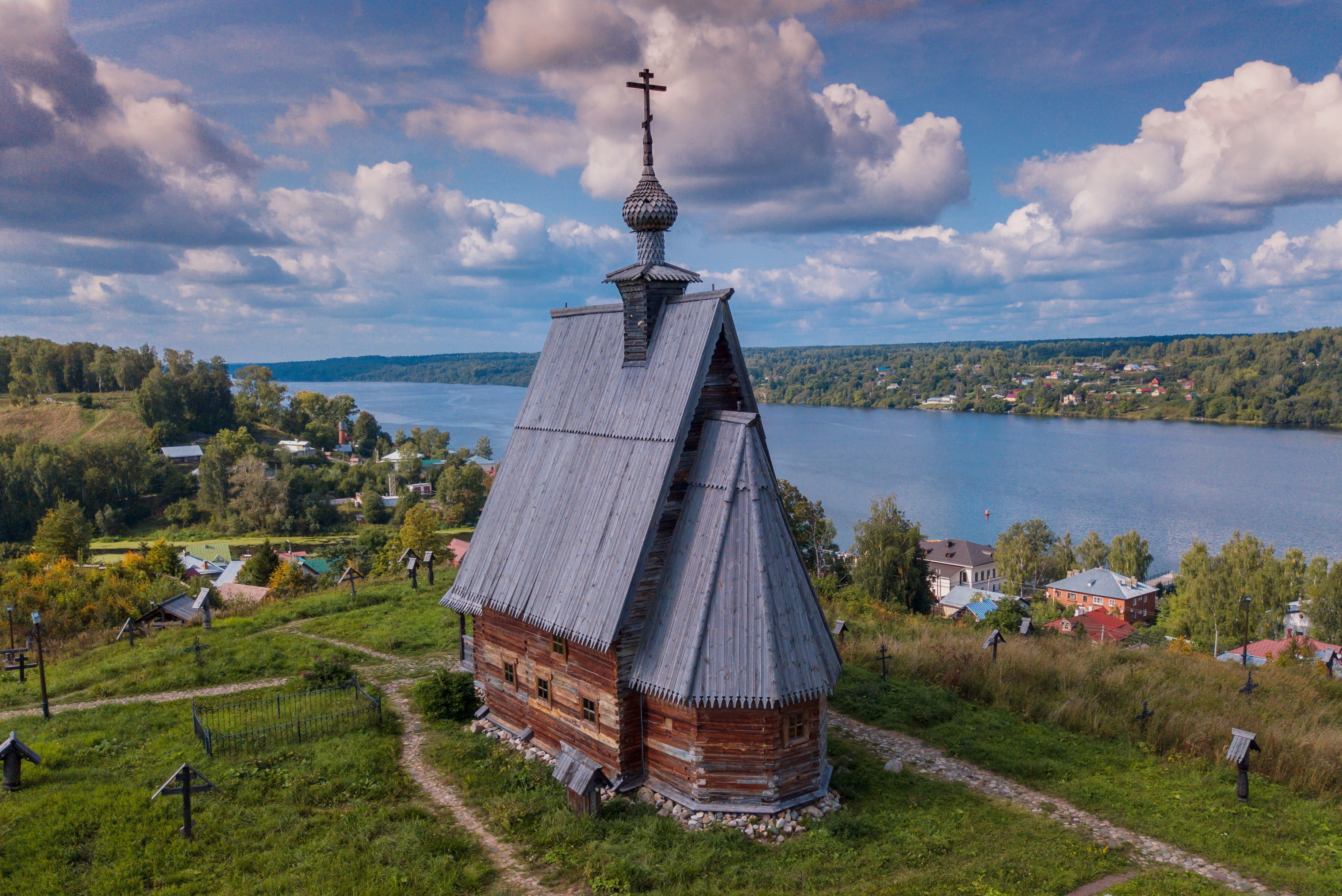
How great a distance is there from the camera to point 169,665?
2077cm

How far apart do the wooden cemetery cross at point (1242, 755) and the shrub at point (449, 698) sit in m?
14.9

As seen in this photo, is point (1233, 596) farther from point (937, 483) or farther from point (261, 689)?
point (261, 689)

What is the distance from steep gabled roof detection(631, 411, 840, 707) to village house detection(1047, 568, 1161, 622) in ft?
203

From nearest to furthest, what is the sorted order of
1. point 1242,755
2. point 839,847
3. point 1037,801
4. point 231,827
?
point 839,847 < point 231,827 < point 1242,755 < point 1037,801

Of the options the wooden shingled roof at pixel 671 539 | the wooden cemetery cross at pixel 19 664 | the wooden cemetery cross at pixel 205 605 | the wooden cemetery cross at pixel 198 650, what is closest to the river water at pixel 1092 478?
the wooden cemetery cross at pixel 205 605

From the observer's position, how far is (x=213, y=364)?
11112 centimetres

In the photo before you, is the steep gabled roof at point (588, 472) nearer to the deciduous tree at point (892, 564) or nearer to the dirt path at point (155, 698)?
the dirt path at point (155, 698)

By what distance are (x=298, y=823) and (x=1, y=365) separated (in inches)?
5065

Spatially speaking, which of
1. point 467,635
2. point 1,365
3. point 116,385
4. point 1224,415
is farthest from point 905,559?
point 1224,415

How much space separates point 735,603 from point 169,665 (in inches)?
673

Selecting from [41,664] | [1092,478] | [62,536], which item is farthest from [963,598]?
[62,536]

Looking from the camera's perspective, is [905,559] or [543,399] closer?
[543,399]

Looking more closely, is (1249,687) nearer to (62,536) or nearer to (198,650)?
(198,650)

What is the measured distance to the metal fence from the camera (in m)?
15.5
